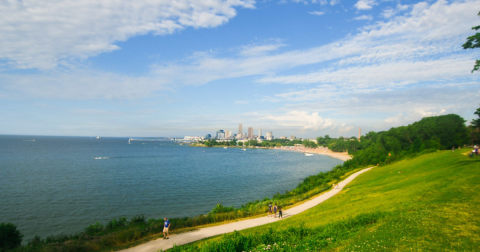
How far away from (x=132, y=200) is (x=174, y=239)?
2653 cm

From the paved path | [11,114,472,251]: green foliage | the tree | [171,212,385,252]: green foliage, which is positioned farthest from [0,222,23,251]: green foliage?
the tree

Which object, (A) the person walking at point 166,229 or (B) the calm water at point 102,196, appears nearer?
(A) the person walking at point 166,229

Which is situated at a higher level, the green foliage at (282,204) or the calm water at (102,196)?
the green foliage at (282,204)

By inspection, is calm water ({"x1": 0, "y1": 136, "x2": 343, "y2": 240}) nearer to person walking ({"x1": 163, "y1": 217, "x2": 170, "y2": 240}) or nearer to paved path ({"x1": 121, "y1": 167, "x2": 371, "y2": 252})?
paved path ({"x1": 121, "y1": 167, "x2": 371, "y2": 252})

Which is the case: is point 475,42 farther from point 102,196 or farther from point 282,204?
point 102,196

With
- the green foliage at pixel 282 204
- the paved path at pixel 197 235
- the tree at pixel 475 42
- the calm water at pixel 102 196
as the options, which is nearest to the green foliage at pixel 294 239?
the green foliage at pixel 282 204

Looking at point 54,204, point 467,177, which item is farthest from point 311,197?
point 54,204

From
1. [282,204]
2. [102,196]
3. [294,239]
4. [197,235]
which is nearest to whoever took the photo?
[294,239]

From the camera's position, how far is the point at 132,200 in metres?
41.5

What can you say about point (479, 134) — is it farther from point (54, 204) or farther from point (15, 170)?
point (15, 170)

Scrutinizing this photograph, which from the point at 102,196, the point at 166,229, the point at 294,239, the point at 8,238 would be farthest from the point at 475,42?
the point at 102,196

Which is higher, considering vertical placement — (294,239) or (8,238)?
(294,239)

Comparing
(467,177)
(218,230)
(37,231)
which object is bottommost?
(37,231)

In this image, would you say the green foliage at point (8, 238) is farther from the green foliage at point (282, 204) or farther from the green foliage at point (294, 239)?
the green foliage at point (294, 239)
